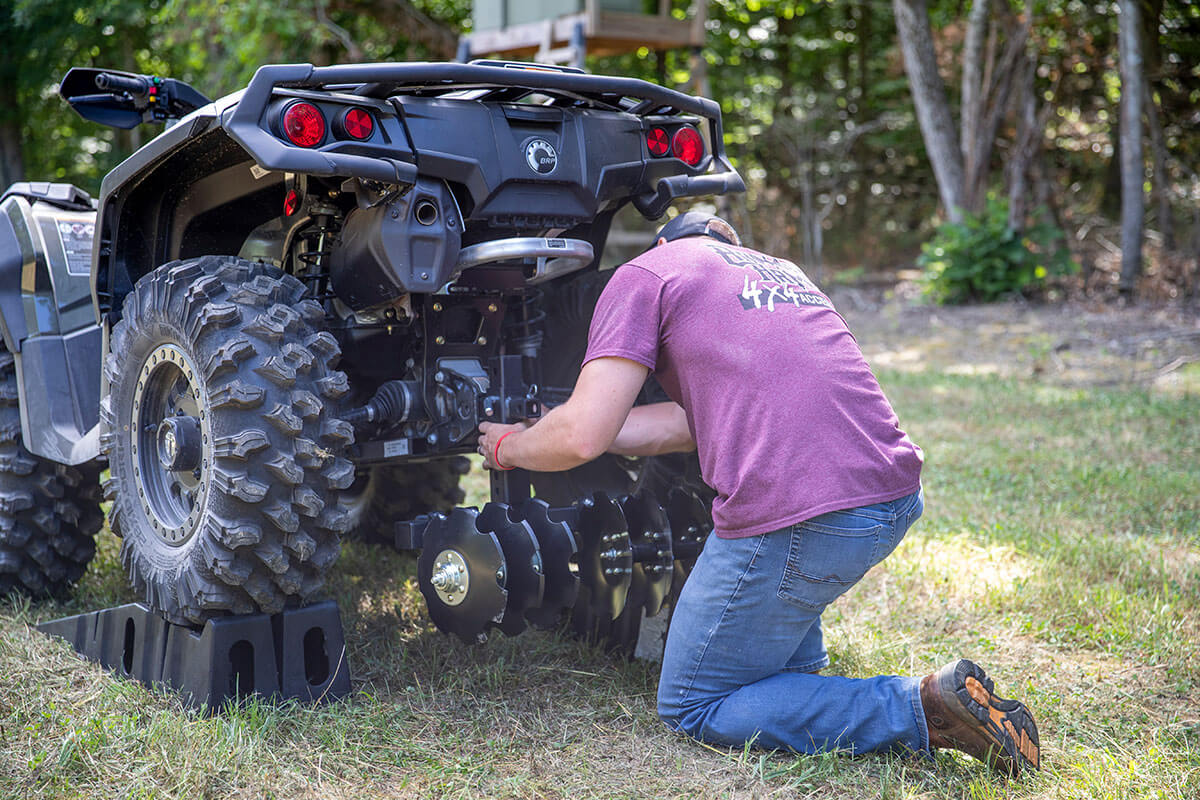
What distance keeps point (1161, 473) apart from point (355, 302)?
4.03 meters

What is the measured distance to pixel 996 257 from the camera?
1066 cm

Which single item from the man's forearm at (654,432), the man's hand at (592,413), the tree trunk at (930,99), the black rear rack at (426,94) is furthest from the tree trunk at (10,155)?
the man's hand at (592,413)

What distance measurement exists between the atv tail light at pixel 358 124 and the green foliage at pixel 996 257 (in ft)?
30.1

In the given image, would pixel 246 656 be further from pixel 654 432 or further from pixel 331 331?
pixel 654 432

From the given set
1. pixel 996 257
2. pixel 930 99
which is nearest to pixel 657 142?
pixel 996 257

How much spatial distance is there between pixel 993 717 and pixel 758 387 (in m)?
0.91

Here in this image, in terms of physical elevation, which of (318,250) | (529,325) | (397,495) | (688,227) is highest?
(688,227)

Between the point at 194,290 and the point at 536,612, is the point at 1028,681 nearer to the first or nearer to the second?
the point at 536,612


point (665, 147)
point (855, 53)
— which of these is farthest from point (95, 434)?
point (855, 53)

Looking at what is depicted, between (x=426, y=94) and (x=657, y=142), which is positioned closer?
(x=426, y=94)

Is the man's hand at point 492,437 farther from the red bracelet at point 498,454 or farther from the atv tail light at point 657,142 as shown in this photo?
the atv tail light at point 657,142

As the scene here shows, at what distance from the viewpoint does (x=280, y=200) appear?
3.12 metres

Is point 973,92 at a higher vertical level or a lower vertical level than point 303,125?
higher

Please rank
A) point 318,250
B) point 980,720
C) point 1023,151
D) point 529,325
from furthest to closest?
point 1023,151
point 529,325
point 318,250
point 980,720
